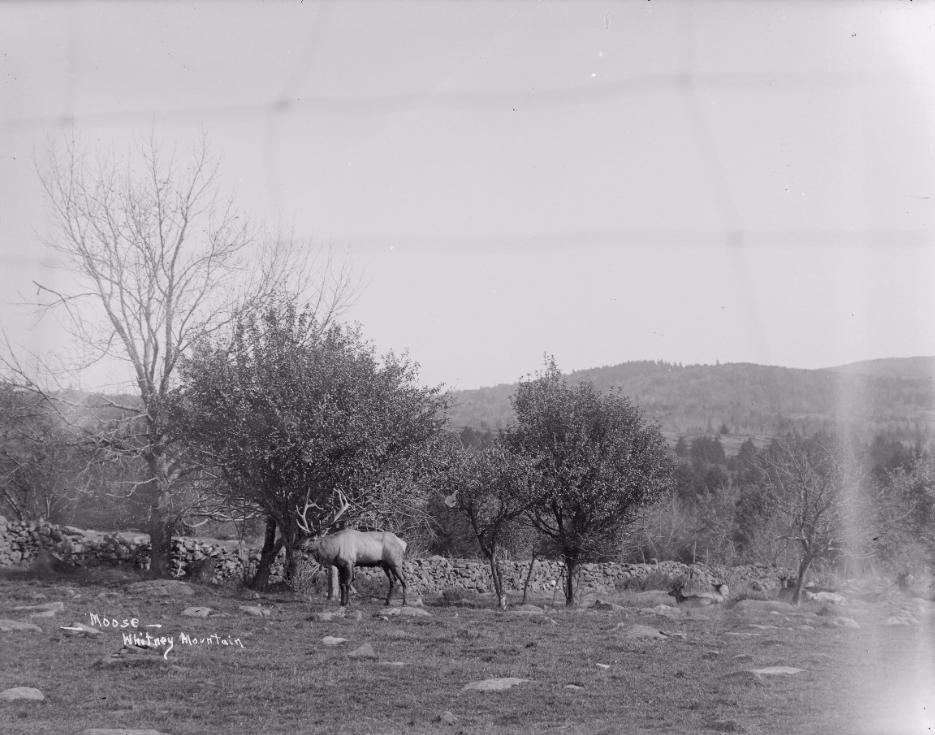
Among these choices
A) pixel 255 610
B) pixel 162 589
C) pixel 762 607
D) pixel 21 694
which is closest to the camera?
pixel 21 694

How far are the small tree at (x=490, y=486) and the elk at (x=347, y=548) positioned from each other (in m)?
3.67

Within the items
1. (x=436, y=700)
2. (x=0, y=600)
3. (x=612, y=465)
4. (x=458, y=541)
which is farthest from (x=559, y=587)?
(x=436, y=700)

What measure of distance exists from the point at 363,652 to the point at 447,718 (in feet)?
14.0

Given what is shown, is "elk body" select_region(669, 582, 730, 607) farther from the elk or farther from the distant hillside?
the distant hillside

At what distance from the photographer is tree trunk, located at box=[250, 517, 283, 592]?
26938 millimetres

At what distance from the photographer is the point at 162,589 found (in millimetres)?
22422

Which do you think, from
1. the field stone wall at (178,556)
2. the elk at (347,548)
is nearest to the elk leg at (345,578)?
the elk at (347,548)

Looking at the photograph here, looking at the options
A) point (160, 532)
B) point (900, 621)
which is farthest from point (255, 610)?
point (900, 621)

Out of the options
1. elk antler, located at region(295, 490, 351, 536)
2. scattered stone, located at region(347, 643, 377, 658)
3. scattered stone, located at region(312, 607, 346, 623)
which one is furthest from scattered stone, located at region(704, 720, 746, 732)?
elk antler, located at region(295, 490, 351, 536)

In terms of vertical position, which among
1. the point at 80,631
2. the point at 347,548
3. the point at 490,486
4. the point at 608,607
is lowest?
the point at 608,607

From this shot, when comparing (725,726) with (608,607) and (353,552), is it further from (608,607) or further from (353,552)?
(608,607)

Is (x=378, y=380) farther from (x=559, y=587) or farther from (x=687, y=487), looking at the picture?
(x=687, y=487)

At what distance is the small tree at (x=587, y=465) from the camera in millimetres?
30031

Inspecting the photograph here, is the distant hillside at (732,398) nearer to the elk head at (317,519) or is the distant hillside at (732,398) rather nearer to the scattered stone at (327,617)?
the elk head at (317,519)
